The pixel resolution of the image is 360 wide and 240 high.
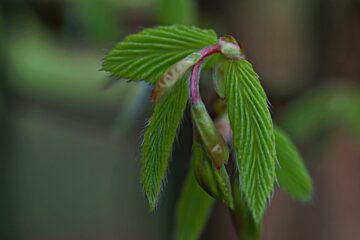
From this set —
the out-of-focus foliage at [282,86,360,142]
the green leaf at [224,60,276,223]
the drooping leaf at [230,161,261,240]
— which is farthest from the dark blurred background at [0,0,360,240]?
the green leaf at [224,60,276,223]

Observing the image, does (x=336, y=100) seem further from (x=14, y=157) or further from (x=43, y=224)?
(x=43, y=224)

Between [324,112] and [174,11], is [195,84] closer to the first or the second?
[174,11]

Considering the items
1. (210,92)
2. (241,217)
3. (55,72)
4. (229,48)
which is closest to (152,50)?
(229,48)

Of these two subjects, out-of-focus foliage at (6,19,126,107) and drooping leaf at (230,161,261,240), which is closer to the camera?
drooping leaf at (230,161,261,240)

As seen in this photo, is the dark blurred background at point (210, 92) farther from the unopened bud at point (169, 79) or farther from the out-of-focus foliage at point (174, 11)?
the unopened bud at point (169, 79)

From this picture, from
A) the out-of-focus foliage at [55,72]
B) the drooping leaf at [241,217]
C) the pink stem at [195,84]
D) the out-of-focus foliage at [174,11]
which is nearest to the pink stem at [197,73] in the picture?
the pink stem at [195,84]

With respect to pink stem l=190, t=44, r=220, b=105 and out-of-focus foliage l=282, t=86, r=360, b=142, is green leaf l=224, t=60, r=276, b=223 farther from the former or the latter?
out-of-focus foliage l=282, t=86, r=360, b=142
